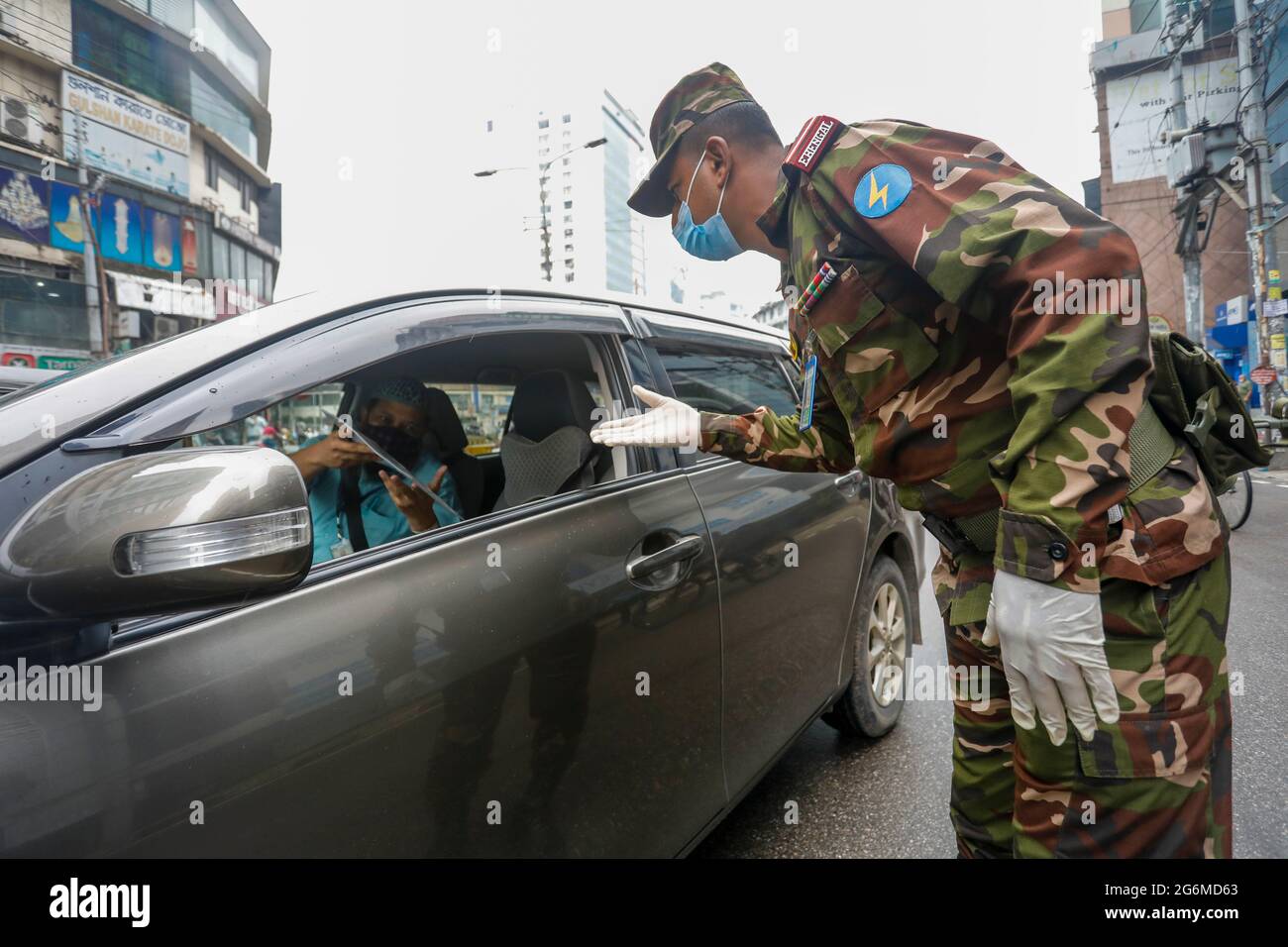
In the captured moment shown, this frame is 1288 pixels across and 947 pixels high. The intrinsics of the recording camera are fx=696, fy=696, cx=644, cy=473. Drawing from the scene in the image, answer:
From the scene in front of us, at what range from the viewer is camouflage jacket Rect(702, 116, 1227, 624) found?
3.48ft

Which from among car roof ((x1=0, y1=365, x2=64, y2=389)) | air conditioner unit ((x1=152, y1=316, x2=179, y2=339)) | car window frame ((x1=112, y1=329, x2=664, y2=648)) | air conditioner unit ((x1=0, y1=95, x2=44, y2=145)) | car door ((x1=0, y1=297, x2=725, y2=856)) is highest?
air conditioner unit ((x1=0, y1=95, x2=44, y2=145))

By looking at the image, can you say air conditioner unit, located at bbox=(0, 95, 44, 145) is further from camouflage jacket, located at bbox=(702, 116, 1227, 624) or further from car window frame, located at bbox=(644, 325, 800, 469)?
camouflage jacket, located at bbox=(702, 116, 1227, 624)

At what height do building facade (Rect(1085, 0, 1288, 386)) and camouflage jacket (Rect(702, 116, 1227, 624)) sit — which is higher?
building facade (Rect(1085, 0, 1288, 386))

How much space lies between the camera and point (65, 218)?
16.4m

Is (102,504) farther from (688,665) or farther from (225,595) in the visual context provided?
(688,665)

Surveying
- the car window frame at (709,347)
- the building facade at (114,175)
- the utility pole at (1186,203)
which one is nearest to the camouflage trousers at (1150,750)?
the car window frame at (709,347)

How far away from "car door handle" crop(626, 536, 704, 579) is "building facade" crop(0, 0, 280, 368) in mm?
14535

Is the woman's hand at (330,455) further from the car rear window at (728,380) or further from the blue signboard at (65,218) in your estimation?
the blue signboard at (65,218)

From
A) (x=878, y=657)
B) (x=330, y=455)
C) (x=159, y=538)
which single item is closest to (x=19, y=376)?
(x=330, y=455)

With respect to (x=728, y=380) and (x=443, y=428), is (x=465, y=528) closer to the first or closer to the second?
(x=443, y=428)

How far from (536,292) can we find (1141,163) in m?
41.0

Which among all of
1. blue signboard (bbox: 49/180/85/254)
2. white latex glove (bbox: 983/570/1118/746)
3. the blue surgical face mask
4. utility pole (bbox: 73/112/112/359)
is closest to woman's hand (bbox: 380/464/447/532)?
the blue surgical face mask

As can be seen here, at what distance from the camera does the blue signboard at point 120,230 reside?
17.3 metres
